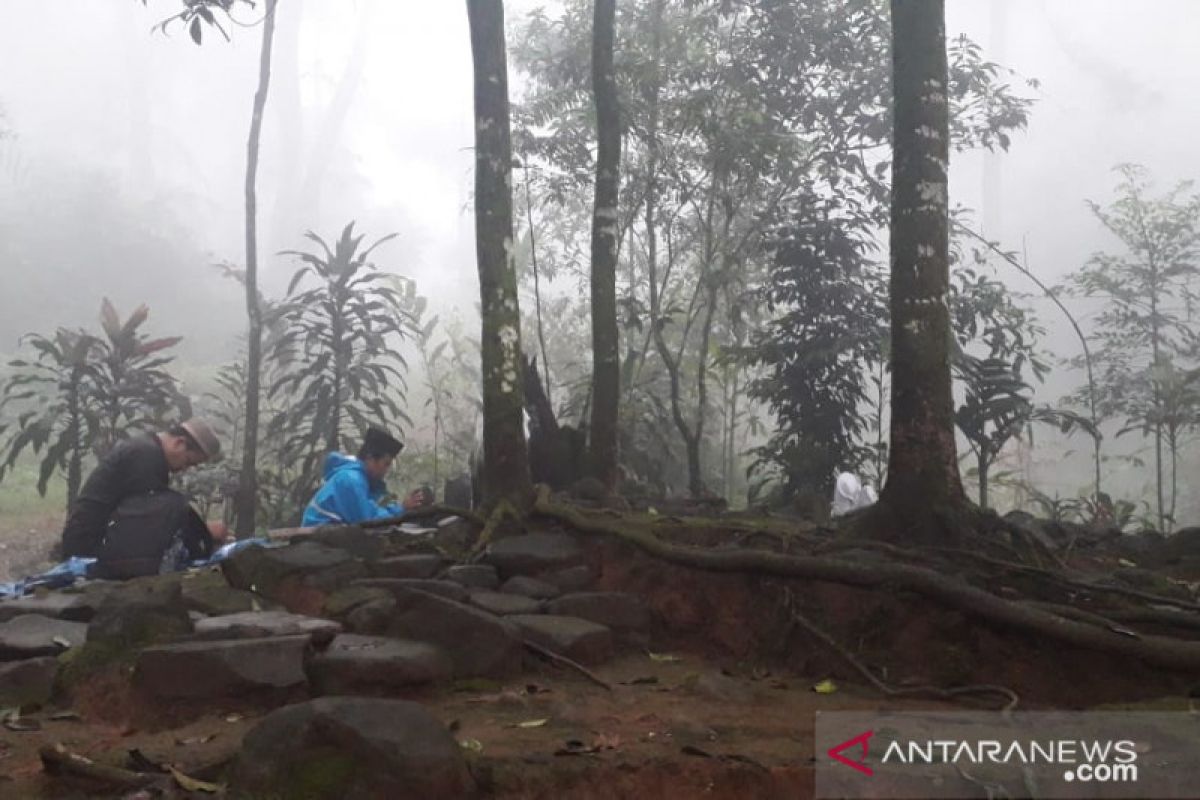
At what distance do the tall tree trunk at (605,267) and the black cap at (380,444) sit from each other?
1.41m

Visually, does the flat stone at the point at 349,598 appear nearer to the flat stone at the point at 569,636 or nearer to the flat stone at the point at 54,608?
the flat stone at the point at 569,636

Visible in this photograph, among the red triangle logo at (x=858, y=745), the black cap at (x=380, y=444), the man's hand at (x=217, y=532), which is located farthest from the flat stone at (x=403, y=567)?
the red triangle logo at (x=858, y=745)

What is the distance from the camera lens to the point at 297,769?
7.54 feet

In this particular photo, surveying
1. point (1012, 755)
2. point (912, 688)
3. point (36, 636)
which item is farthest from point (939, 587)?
point (36, 636)

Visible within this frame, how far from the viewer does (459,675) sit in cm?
337

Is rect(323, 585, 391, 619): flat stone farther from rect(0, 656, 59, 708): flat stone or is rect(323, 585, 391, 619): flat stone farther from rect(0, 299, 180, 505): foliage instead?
rect(0, 299, 180, 505): foliage

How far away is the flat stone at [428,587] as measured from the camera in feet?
12.6

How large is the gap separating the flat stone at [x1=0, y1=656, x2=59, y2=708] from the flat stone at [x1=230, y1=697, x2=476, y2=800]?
1.31m

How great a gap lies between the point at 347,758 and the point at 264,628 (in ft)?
4.06

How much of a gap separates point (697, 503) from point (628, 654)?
A: 262 centimetres

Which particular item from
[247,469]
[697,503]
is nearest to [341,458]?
[697,503]

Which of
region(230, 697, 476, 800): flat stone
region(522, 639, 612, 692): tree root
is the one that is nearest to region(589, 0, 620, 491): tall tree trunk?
region(522, 639, 612, 692): tree root

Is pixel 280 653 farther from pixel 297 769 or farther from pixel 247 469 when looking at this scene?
pixel 247 469

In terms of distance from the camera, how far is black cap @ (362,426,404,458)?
592cm
